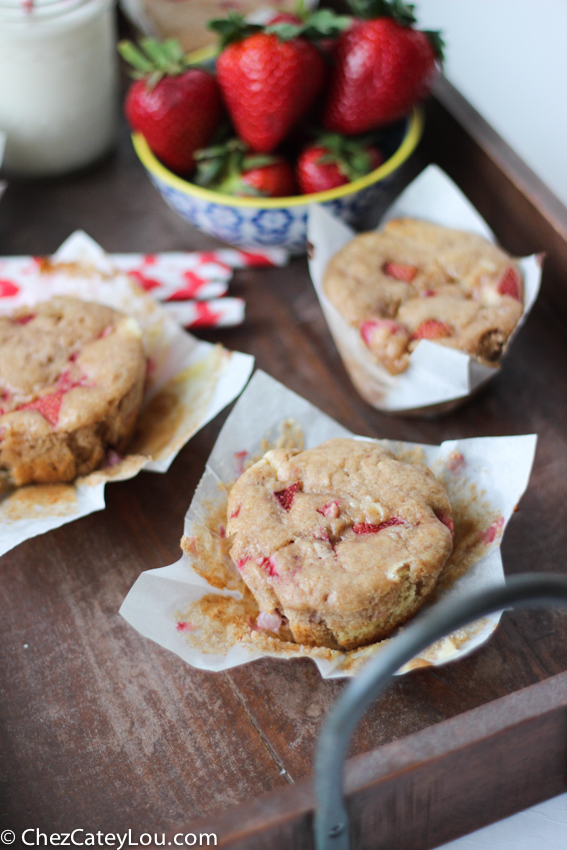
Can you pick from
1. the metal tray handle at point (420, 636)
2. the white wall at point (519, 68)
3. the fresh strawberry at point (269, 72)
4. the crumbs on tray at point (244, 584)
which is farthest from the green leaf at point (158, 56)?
the metal tray handle at point (420, 636)

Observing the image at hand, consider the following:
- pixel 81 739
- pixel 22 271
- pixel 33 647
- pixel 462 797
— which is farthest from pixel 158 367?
pixel 462 797

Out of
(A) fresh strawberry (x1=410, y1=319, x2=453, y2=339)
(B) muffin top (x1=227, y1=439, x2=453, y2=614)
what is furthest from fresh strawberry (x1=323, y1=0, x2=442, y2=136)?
(B) muffin top (x1=227, y1=439, x2=453, y2=614)

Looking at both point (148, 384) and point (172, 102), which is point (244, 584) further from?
point (172, 102)

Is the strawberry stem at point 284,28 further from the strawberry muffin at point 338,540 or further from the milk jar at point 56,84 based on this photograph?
the strawberry muffin at point 338,540

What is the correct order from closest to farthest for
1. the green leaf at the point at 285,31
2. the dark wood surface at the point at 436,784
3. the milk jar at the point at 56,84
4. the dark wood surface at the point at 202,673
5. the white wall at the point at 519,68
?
the dark wood surface at the point at 436,784
the dark wood surface at the point at 202,673
the green leaf at the point at 285,31
the milk jar at the point at 56,84
the white wall at the point at 519,68

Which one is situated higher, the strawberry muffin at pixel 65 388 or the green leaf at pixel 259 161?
the green leaf at pixel 259 161

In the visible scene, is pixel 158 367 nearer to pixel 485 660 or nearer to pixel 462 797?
pixel 485 660

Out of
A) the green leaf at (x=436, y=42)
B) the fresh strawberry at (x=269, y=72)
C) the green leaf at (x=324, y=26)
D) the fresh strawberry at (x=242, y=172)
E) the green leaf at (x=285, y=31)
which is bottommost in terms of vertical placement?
the fresh strawberry at (x=242, y=172)
